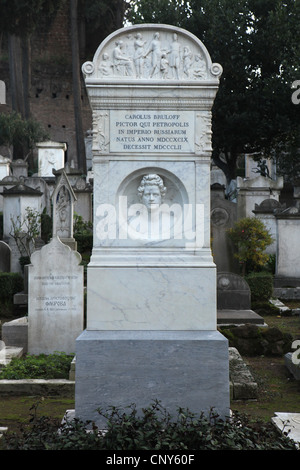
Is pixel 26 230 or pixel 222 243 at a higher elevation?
pixel 26 230

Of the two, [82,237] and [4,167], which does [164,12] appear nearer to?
[4,167]

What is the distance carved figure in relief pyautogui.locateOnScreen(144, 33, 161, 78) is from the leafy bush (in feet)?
8.72

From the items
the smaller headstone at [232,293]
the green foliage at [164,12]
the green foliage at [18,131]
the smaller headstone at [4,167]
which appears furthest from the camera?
the green foliage at [18,131]

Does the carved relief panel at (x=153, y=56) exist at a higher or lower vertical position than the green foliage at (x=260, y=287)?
higher

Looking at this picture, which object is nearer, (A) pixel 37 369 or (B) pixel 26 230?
(A) pixel 37 369

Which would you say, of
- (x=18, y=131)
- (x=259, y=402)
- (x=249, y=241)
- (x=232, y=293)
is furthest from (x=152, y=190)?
(x=18, y=131)

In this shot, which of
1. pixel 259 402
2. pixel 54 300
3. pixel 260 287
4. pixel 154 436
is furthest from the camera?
pixel 260 287

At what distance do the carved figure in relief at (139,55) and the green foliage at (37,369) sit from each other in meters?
3.42

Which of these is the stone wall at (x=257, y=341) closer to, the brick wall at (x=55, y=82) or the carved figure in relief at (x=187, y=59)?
the carved figure in relief at (x=187, y=59)

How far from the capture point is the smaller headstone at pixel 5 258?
40.7ft

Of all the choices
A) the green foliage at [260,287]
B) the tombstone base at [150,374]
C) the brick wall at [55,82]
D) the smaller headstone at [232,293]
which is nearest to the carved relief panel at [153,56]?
the tombstone base at [150,374]

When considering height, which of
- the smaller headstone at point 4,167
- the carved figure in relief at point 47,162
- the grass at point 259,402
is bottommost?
the grass at point 259,402

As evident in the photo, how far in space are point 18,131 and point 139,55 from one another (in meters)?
26.0

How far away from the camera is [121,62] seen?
459cm
